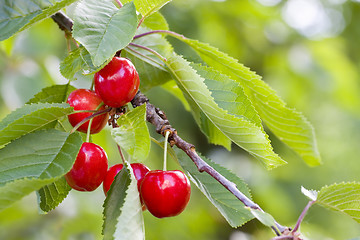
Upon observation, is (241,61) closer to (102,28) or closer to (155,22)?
(155,22)

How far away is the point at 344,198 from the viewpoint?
0.90 m

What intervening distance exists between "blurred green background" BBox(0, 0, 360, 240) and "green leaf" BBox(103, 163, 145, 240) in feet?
4.04

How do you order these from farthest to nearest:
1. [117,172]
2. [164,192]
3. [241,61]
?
[241,61], [117,172], [164,192]

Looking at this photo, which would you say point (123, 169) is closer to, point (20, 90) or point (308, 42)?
point (20, 90)

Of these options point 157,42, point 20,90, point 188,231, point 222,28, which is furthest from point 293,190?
point 157,42

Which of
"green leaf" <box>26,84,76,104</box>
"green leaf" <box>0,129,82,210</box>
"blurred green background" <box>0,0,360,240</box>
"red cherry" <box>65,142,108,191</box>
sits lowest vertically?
"blurred green background" <box>0,0,360,240</box>

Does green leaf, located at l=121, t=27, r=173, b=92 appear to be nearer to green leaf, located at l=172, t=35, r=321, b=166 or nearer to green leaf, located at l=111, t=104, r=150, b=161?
green leaf, located at l=172, t=35, r=321, b=166

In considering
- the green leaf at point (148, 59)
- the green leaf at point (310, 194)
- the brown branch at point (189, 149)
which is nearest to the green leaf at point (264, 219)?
the brown branch at point (189, 149)

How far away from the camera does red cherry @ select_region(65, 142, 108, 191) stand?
0.92m

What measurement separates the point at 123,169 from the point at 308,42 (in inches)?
120

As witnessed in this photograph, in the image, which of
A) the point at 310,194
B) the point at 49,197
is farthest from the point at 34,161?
the point at 310,194

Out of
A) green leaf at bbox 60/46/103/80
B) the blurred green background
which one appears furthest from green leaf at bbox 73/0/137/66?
the blurred green background

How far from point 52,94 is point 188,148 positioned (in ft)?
1.50

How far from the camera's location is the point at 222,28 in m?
3.34
